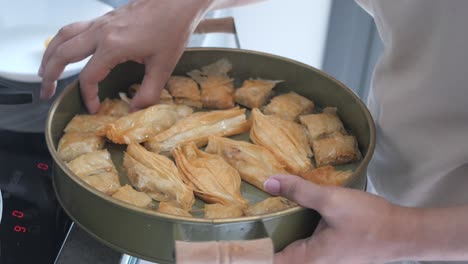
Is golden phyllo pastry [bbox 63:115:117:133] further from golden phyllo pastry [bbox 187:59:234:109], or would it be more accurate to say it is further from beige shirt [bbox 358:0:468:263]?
beige shirt [bbox 358:0:468:263]

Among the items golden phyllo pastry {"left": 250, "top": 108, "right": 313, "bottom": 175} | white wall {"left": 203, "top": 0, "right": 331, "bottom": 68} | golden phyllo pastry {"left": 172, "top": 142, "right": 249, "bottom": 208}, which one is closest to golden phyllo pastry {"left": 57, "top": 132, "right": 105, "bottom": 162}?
golden phyllo pastry {"left": 172, "top": 142, "right": 249, "bottom": 208}

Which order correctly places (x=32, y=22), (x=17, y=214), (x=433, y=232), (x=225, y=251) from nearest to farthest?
(x=225, y=251) < (x=433, y=232) < (x=17, y=214) < (x=32, y=22)

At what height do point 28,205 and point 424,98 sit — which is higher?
point 424,98

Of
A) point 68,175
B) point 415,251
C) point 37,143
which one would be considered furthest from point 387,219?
point 37,143

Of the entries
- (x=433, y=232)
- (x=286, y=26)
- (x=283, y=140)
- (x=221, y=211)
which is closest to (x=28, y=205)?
(x=221, y=211)

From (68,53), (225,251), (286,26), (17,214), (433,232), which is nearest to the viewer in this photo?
(225,251)

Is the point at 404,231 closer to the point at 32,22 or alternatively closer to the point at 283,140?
the point at 283,140
